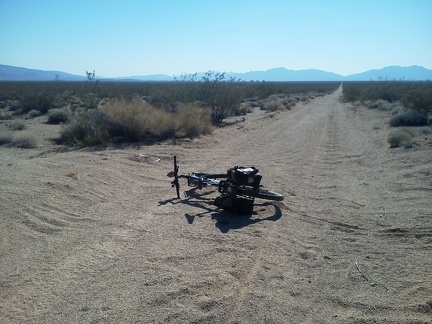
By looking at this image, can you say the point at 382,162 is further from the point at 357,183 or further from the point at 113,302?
the point at 113,302

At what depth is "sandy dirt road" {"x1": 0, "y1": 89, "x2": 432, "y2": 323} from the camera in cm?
424

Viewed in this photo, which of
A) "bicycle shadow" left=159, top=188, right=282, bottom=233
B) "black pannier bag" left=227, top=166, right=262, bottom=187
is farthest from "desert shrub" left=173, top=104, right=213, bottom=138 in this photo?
"black pannier bag" left=227, top=166, right=262, bottom=187

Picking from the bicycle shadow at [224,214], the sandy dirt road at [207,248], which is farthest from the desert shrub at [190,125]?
the bicycle shadow at [224,214]

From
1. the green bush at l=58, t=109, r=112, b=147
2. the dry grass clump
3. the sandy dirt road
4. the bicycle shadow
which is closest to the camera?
the sandy dirt road

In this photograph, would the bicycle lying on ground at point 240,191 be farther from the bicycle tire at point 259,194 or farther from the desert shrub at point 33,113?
the desert shrub at point 33,113

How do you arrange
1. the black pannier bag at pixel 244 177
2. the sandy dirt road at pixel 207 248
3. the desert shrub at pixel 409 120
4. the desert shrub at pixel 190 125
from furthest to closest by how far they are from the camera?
the desert shrub at pixel 409 120
the desert shrub at pixel 190 125
the black pannier bag at pixel 244 177
the sandy dirt road at pixel 207 248

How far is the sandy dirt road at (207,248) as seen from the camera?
4.24 meters

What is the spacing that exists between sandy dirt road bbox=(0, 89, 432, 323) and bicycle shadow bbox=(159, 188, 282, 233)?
41 mm

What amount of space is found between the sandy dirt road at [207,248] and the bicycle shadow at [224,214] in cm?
4

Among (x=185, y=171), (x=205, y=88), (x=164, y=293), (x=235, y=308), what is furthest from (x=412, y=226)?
(x=205, y=88)

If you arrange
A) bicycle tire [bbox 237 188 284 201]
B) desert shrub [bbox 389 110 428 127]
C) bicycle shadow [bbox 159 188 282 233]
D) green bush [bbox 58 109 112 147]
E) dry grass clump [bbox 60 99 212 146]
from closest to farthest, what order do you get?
bicycle shadow [bbox 159 188 282 233] → bicycle tire [bbox 237 188 284 201] → green bush [bbox 58 109 112 147] → dry grass clump [bbox 60 99 212 146] → desert shrub [bbox 389 110 428 127]

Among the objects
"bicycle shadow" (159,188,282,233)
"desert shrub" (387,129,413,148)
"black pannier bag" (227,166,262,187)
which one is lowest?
"bicycle shadow" (159,188,282,233)

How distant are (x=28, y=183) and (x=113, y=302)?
191 inches

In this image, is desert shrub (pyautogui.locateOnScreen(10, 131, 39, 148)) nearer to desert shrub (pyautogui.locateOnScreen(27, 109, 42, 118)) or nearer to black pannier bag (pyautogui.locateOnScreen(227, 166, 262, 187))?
black pannier bag (pyautogui.locateOnScreen(227, 166, 262, 187))
